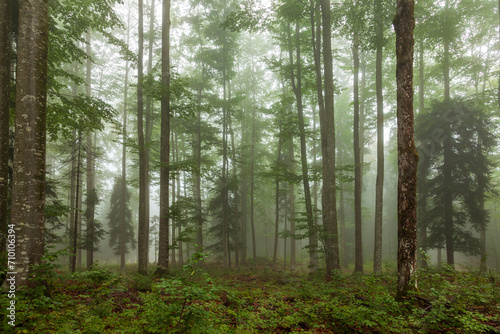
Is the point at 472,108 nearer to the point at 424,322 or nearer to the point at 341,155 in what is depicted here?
the point at 341,155

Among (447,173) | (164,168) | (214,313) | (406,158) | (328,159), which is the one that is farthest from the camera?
(447,173)

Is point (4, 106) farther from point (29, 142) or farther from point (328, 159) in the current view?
point (328, 159)

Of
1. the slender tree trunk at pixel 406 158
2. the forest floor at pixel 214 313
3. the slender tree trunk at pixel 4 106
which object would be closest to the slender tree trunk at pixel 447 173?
the forest floor at pixel 214 313

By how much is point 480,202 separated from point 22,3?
22.2 metres

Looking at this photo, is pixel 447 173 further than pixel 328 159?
Yes

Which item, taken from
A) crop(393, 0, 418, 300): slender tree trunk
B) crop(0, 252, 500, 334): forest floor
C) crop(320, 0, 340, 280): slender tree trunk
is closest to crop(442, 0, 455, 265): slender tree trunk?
crop(320, 0, 340, 280): slender tree trunk

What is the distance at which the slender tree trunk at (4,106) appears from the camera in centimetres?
631

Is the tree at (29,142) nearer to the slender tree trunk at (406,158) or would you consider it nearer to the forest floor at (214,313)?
the forest floor at (214,313)

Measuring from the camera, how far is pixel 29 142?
15.6 feet

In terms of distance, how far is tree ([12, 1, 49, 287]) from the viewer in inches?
181

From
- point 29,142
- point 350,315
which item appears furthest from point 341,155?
point 29,142

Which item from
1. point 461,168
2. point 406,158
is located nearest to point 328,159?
point 406,158

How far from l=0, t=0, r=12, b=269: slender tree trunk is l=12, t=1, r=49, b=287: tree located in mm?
2467

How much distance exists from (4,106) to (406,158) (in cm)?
1064
